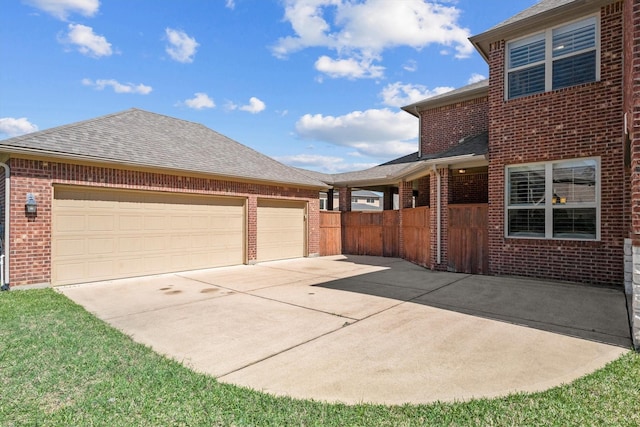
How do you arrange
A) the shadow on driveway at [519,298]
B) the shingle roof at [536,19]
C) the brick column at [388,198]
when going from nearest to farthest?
the shadow on driveway at [519,298]
the shingle roof at [536,19]
the brick column at [388,198]

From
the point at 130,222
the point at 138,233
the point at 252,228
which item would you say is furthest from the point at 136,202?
the point at 252,228

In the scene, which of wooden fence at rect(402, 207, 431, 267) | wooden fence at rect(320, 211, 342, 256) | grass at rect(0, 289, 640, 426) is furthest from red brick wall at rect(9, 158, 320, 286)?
wooden fence at rect(402, 207, 431, 267)

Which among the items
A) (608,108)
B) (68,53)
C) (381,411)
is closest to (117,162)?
(68,53)

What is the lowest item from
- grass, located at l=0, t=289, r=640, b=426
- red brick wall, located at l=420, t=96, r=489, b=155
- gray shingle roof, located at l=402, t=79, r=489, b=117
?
grass, located at l=0, t=289, r=640, b=426

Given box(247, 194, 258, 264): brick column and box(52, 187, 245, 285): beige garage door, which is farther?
box(247, 194, 258, 264): brick column

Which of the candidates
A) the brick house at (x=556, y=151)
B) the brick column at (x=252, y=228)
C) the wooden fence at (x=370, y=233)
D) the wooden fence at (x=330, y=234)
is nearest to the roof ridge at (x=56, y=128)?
the brick column at (x=252, y=228)

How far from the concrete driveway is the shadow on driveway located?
3cm

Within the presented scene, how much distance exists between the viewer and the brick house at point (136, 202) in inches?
298

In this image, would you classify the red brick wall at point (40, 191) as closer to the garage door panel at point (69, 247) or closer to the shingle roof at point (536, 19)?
the garage door panel at point (69, 247)

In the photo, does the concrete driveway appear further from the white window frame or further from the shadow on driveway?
the white window frame

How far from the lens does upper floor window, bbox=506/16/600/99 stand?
780 centimetres

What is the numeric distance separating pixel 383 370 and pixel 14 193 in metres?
8.57

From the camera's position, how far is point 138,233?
9.34 meters

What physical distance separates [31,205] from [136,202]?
2278mm
